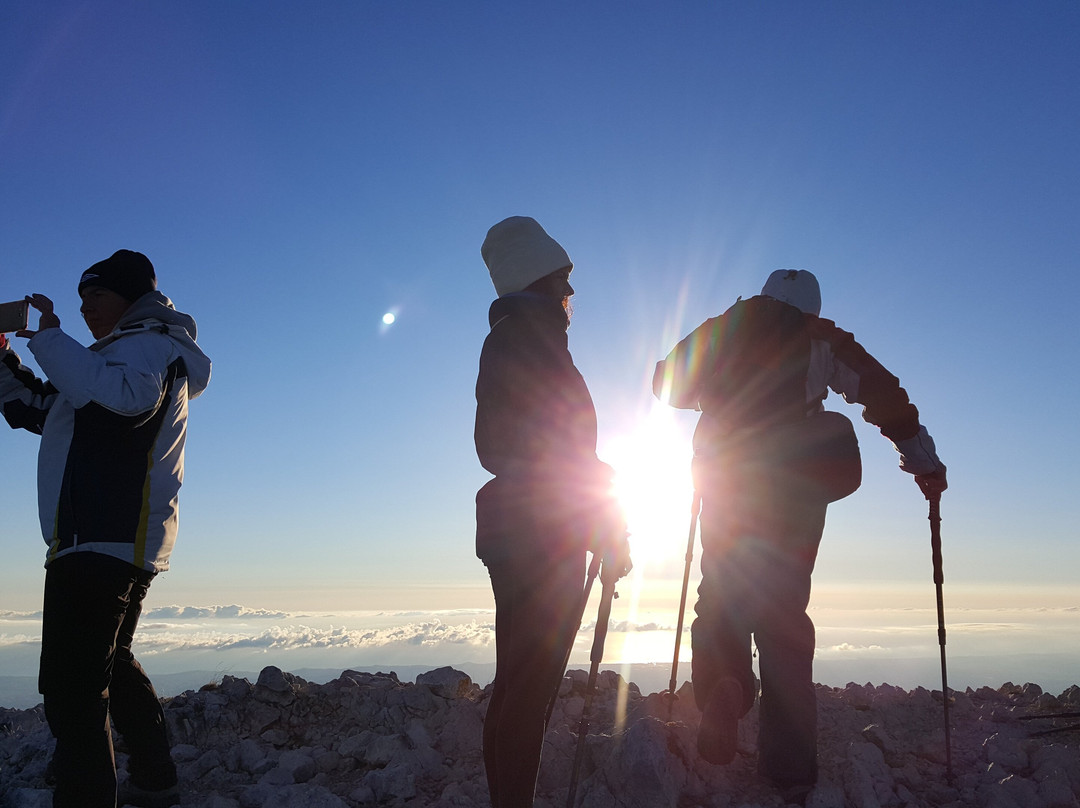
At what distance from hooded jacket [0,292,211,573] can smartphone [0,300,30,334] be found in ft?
1.19

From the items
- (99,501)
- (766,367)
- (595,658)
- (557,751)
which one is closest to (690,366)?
(766,367)

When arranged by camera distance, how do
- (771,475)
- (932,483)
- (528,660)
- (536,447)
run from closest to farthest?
(528,660)
(536,447)
(771,475)
(932,483)

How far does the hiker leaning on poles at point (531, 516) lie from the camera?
127 inches

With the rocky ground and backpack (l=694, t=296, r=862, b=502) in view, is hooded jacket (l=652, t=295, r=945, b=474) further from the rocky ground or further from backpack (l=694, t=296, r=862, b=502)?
the rocky ground

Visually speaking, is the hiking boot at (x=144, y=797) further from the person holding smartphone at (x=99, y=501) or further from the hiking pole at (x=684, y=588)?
the hiking pole at (x=684, y=588)

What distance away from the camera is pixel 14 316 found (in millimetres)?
3701

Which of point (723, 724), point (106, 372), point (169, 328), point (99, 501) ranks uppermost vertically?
point (169, 328)

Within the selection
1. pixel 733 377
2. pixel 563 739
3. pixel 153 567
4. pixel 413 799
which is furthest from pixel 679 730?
pixel 153 567

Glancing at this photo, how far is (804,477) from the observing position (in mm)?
4789

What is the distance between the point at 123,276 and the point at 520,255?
1.94 m

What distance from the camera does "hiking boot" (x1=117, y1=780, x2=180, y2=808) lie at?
403 centimetres

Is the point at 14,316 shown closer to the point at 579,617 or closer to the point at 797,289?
the point at 579,617

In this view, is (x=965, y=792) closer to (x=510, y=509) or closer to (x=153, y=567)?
(x=510, y=509)

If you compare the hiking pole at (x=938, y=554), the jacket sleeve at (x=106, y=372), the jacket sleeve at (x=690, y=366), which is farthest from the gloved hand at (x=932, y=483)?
the jacket sleeve at (x=106, y=372)
